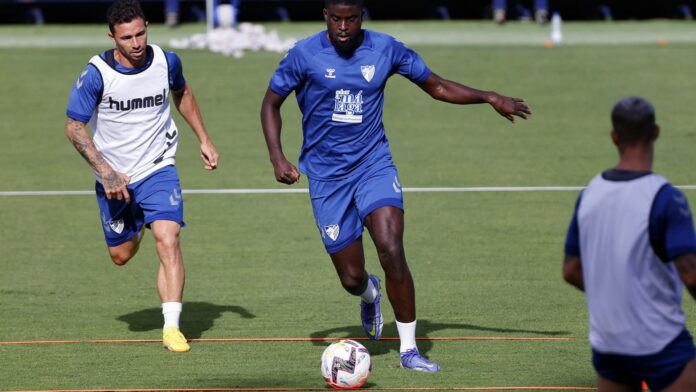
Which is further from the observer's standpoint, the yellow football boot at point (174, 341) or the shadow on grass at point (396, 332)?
the shadow on grass at point (396, 332)

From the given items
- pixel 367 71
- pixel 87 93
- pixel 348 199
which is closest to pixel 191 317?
pixel 87 93

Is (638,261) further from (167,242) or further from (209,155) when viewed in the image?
(209,155)

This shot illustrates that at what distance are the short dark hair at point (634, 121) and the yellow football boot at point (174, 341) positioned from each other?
4.49 metres

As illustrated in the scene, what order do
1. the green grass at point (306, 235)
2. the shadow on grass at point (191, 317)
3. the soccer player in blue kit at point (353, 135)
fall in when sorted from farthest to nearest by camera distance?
1. the shadow on grass at point (191, 317)
2. the green grass at point (306, 235)
3. the soccer player in blue kit at point (353, 135)

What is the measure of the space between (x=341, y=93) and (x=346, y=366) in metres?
1.82

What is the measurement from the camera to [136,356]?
955 centimetres

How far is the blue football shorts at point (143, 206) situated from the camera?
32.2ft

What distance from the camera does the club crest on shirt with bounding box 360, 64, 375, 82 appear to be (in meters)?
9.04

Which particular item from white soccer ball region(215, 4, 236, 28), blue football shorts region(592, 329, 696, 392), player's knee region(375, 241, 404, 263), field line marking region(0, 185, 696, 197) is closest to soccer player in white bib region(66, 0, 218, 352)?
player's knee region(375, 241, 404, 263)

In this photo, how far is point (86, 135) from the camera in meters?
9.70

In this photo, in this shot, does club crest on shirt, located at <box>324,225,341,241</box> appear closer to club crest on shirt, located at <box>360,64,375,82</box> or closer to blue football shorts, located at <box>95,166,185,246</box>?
club crest on shirt, located at <box>360,64,375,82</box>

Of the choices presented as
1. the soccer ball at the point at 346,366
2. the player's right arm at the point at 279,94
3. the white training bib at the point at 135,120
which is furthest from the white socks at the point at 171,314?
the soccer ball at the point at 346,366

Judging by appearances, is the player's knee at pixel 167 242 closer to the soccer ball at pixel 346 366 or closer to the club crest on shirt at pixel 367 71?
the soccer ball at pixel 346 366

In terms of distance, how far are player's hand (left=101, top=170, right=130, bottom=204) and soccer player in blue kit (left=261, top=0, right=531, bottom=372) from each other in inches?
46.8
